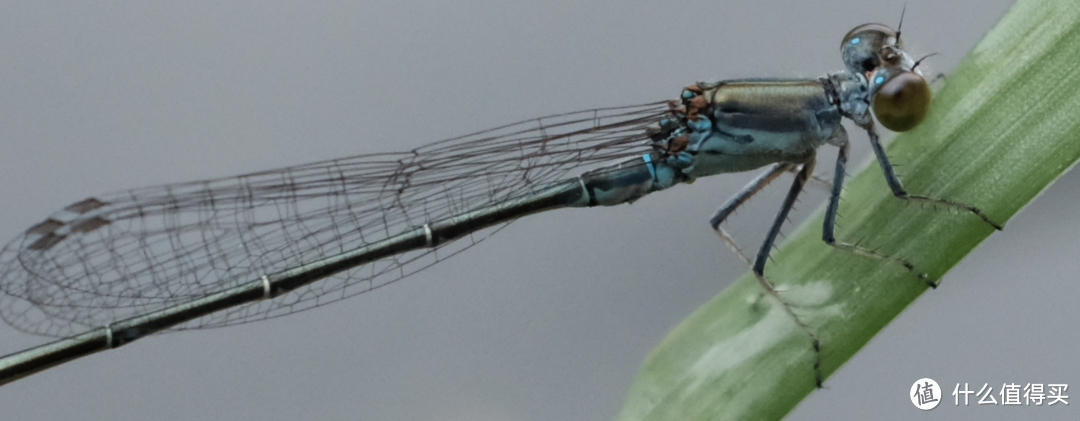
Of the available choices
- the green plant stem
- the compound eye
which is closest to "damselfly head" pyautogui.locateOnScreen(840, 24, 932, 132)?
the compound eye

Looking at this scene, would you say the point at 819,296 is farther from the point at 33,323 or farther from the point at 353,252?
the point at 33,323

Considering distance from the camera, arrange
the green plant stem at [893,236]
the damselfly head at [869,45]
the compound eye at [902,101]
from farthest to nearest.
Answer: the damselfly head at [869,45]
the compound eye at [902,101]
the green plant stem at [893,236]

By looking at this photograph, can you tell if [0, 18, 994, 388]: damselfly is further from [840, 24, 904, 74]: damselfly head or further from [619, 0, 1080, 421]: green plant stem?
[619, 0, 1080, 421]: green plant stem

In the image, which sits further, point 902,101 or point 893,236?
point 902,101

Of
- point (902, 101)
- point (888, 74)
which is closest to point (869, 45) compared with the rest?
point (888, 74)

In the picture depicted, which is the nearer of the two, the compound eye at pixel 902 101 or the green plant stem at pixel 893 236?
the green plant stem at pixel 893 236

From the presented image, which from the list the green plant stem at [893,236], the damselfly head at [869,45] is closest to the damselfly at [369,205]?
the damselfly head at [869,45]

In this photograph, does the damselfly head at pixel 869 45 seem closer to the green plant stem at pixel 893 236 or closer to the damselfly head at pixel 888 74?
the damselfly head at pixel 888 74

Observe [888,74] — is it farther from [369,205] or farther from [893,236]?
[369,205]
